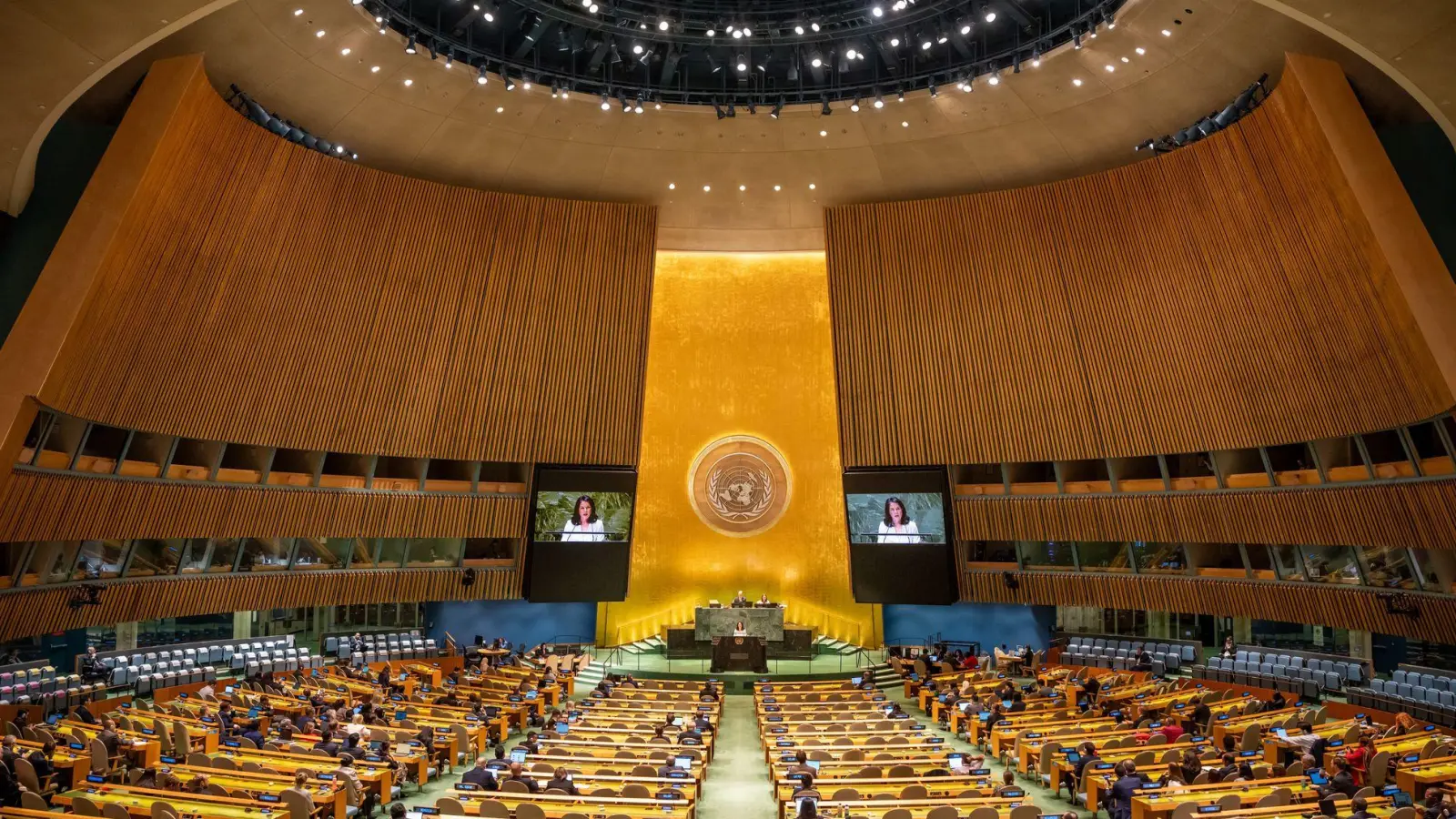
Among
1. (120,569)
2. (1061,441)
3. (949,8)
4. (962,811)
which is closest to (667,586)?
(1061,441)

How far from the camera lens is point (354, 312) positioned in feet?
64.5

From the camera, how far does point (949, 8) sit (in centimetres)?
1809

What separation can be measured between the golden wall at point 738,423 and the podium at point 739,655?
13.6 ft

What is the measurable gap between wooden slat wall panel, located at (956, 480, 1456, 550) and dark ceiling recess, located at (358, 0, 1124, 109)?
816 centimetres

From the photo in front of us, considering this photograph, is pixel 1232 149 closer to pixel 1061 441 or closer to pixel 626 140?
pixel 1061 441

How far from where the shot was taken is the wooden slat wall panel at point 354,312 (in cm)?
1570

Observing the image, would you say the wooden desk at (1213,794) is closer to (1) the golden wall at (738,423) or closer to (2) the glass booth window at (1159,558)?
(2) the glass booth window at (1159,558)

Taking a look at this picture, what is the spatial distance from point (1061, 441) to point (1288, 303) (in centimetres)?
523

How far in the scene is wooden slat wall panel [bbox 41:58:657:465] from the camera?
51.5ft

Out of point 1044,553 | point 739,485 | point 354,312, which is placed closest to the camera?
point 354,312

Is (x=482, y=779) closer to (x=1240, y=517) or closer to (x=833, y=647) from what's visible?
(x=1240, y=517)

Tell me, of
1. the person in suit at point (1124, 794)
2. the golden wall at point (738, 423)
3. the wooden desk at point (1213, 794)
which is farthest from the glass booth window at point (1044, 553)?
the person in suit at point (1124, 794)

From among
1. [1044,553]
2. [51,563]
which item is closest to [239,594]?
[51,563]

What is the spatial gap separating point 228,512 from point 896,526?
12639 millimetres
